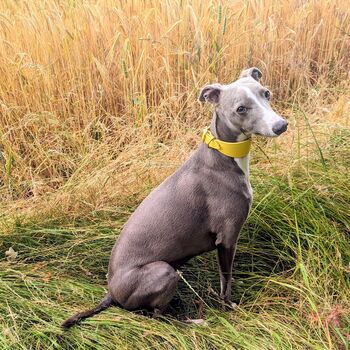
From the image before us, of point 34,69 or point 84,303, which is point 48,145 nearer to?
point 34,69

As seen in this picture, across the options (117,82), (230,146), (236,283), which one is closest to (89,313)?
(236,283)

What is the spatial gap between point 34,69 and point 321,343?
270cm

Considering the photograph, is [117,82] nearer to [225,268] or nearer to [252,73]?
[252,73]

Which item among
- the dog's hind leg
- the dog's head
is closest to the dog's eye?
the dog's head

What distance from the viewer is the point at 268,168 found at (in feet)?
10.8

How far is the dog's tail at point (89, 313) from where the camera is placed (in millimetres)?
2428

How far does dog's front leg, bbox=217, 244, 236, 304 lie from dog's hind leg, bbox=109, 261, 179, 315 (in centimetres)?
28

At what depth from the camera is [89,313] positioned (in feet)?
8.20

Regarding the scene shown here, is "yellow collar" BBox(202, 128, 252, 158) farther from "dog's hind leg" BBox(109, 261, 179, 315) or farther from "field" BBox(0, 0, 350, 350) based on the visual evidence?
"dog's hind leg" BBox(109, 261, 179, 315)

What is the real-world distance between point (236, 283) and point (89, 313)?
80 cm

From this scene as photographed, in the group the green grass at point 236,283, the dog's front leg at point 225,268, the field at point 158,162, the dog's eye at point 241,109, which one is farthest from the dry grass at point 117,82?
the dog's eye at point 241,109

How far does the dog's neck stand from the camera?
253 centimetres

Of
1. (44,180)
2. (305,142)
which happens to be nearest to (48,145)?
(44,180)

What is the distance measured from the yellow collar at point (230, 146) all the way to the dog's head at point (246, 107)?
2.9 inches
